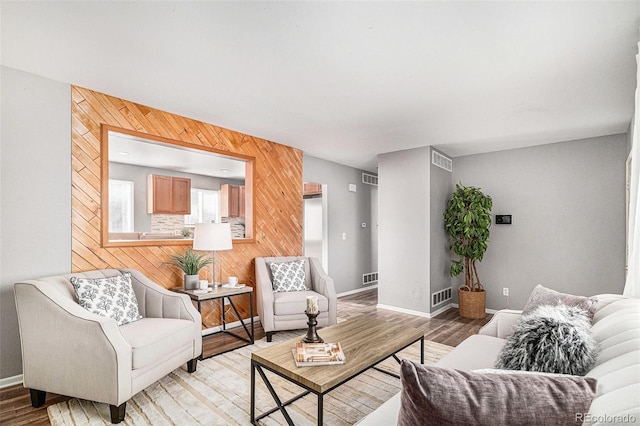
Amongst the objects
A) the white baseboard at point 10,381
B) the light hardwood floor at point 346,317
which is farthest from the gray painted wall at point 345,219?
the white baseboard at point 10,381

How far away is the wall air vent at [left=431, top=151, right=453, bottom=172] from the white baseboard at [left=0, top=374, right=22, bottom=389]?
4.90 meters

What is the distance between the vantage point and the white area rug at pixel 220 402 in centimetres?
204

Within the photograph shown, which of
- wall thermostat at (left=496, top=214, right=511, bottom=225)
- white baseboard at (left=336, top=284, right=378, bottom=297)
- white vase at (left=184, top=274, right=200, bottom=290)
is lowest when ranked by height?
white baseboard at (left=336, top=284, right=378, bottom=297)

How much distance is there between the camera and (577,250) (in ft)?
13.8

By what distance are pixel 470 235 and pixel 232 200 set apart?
4.92 meters

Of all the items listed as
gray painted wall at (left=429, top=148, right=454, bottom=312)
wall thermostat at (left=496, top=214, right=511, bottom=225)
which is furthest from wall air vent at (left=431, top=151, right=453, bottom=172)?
wall thermostat at (left=496, top=214, right=511, bottom=225)

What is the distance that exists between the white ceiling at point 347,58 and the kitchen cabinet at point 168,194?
122 inches

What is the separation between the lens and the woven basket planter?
4461 mm

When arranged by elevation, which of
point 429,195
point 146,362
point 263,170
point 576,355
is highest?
point 263,170

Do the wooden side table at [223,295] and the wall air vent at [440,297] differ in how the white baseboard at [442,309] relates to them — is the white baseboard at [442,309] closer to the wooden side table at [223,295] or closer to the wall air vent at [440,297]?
the wall air vent at [440,297]

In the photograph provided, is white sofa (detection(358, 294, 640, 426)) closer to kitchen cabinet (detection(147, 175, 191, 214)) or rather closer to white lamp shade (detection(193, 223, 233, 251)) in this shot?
white lamp shade (detection(193, 223, 233, 251))

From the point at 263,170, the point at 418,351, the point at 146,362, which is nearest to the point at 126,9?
the point at 146,362

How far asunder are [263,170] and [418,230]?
7.68 ft

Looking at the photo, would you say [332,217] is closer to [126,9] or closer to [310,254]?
[310,254]
